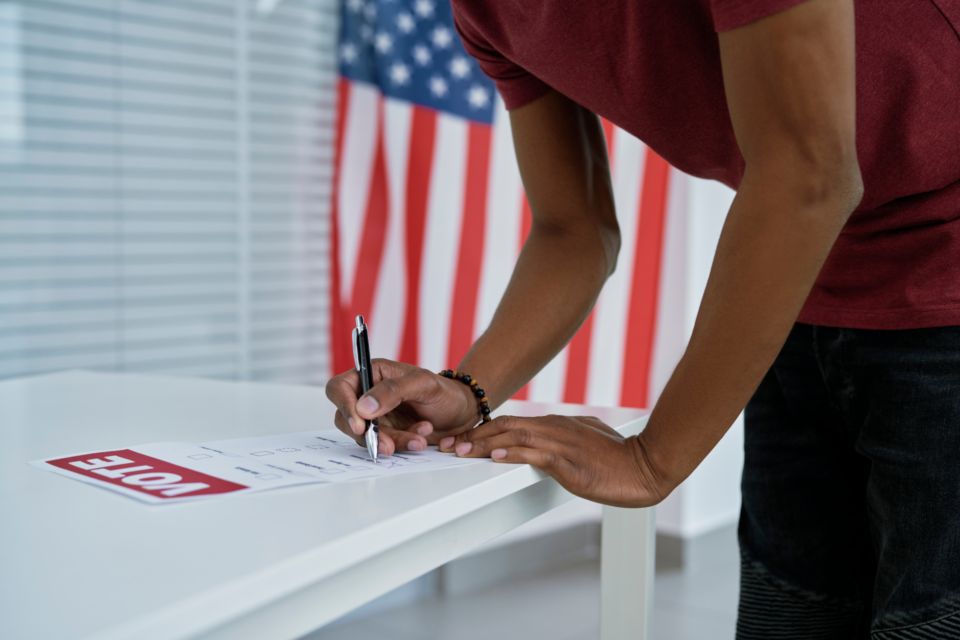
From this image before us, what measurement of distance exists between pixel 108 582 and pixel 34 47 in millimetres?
2011

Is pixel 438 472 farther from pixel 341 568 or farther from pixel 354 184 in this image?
pixel 354 184

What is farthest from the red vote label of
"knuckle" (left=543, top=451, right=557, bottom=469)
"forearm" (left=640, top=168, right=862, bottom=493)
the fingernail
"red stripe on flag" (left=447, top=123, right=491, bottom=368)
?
"red stripe on flag" (left=447, top=123, right=491, bottom=368)

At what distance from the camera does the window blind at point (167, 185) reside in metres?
2.06

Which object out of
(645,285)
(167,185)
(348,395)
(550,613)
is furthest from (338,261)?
(348,395)

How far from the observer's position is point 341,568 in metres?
0.47

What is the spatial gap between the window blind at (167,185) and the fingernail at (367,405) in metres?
1.71

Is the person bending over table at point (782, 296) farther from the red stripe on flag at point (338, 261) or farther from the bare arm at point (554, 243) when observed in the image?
the red stripe on flag at point (338, 261)

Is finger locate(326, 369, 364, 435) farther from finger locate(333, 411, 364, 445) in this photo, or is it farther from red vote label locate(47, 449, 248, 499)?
red vote label locate(47, 449, 248, 499)

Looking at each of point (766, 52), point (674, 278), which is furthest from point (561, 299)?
point (674, 278)

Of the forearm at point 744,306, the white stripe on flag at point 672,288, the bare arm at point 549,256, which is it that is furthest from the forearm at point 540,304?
the white stripe on flag at point 672,288

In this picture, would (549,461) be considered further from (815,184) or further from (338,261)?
(338,261)

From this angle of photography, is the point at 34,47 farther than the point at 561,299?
Yes

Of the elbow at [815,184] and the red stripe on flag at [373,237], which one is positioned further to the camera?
the red stripe on flag at [373,237]

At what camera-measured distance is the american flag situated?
248 centimetres
